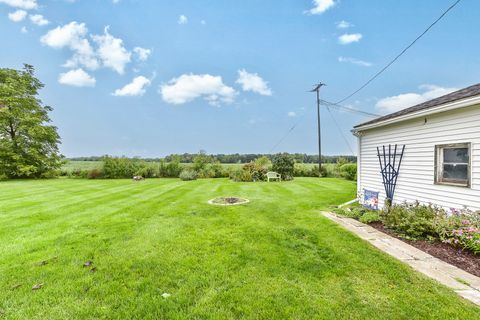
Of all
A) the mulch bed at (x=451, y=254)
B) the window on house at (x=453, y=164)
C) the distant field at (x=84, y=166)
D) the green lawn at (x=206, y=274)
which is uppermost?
the window on house at (x=453, y=164)

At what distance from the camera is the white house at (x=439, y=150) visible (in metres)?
4.28

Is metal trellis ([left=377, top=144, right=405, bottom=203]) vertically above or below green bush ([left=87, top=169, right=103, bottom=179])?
above

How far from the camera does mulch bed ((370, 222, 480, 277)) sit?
3.23m

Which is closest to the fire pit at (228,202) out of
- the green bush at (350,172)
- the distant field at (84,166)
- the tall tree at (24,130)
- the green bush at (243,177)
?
the green bush at (243,177)

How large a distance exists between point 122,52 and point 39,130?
1071 centimetres

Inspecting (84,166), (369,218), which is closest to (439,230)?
(369,218)

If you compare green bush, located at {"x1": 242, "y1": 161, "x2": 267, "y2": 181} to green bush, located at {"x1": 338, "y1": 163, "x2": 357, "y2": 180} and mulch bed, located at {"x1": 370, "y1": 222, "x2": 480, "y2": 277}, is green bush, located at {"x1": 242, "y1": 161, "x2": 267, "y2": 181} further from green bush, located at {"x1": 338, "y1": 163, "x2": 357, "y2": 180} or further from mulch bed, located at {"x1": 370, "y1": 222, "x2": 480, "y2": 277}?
mulch bed, located at {"x1": 370, "y1": 222, "x2": 480, "y2": 277}

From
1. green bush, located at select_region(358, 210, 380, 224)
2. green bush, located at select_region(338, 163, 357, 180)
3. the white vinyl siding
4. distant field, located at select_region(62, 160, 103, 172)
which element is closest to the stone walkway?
green bush, located at select_region(358, 210, 380, 224)

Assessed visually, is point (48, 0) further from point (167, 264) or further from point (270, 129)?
point (270, 129)

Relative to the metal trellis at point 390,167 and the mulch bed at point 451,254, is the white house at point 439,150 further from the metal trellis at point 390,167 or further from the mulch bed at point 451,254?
the mulch bed at point 451,254

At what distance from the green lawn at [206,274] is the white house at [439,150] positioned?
2366mm

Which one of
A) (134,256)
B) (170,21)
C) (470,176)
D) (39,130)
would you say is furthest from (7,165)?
(470,176)

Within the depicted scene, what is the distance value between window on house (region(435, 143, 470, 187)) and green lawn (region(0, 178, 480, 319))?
8.39ft

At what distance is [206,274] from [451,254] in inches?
157
